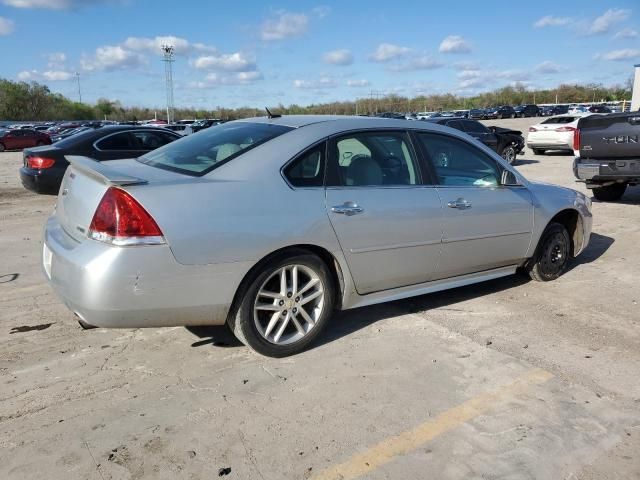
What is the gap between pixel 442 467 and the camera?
2656 millimetres

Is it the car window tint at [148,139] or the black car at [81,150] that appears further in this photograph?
the car window tint at [148,139]

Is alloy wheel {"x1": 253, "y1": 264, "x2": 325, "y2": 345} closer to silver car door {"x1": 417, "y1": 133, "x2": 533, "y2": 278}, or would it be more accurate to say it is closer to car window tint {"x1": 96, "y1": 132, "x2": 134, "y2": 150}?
silver car door {"x1": 417, "y1": 133, "x2": 533, "y2": 278}

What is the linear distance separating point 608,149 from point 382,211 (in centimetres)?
640

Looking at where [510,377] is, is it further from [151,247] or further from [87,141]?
[87,141]

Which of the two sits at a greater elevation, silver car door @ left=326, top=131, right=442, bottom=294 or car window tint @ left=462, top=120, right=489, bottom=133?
car window tint @ left=462, top=120, right=489, bottom=133

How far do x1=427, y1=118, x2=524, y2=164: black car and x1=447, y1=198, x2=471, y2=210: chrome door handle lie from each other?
1291cm

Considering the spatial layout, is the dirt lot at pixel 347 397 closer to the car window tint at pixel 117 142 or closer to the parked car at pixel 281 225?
the parked car at pixel 281 225

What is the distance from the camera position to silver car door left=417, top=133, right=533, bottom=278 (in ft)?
14.6

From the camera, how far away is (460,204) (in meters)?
4.47

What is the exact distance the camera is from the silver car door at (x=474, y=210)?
4461mm

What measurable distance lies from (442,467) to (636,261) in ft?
16.0

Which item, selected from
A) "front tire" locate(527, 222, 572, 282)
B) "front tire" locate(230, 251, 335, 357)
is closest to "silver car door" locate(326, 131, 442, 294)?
Result: "front tire" locate(230, 251, 335, 357)

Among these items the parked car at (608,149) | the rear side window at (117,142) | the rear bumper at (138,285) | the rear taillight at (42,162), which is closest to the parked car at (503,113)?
the parked car at (608,149)

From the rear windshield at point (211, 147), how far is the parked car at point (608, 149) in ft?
22.0
